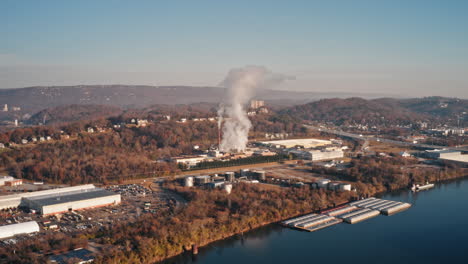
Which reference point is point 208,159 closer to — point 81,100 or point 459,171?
point 459,171

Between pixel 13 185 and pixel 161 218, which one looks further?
pixel 13 185

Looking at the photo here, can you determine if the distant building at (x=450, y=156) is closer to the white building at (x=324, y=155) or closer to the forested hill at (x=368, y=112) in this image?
the white building at (x=324, y=155)

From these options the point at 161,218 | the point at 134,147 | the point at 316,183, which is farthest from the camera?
the point at 134,147

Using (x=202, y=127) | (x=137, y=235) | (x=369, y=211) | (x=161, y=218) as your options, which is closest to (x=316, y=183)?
(x=369, y=211)

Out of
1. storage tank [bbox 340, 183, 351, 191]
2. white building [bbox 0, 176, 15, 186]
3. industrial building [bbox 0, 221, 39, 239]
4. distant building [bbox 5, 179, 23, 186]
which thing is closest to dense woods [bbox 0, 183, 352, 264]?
storage tank [bbox 340, 183, 351, 191]

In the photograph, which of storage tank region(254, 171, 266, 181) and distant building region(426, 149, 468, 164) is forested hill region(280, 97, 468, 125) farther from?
storage tank region(254, 171, 266, 181)

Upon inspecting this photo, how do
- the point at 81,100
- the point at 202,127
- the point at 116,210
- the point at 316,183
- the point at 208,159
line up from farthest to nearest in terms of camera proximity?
the point at 81,100 → the point at 202,127 → the point at 208,159 → the point at 316,183 → the point at 116,210

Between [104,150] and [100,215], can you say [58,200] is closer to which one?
[100,215]

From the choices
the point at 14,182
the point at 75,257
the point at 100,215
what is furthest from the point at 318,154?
the point at 75,257
